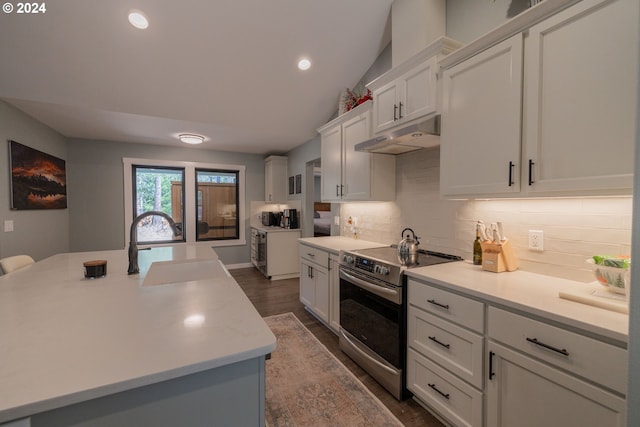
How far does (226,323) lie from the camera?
0.94 m

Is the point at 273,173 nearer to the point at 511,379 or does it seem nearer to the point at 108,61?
the point at 108,61

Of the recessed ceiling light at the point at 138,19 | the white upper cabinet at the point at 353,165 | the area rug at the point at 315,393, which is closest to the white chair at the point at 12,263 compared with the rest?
the area rug at the point at 315,393

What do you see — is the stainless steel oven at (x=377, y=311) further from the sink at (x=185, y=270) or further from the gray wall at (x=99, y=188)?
the gray wall at (x=99, y=188)

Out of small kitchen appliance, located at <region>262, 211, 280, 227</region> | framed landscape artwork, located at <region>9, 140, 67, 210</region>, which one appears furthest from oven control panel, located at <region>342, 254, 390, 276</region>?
framed landscape artwork, located at <region>9, 140, 67, 210</region>

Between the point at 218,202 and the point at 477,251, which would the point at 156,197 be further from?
the point at 477,251

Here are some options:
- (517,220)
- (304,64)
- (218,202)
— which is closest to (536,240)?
(517,220)

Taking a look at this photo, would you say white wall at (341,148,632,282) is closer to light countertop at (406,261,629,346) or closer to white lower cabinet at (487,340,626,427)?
light countertop at (406,261,629,346)

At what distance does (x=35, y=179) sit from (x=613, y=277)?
5265 mm

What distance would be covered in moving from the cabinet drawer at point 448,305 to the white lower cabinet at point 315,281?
116 centimetres

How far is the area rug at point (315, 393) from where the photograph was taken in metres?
1.68

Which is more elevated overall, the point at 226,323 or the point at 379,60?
the point at 379,60

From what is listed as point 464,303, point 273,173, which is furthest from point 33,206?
point 464,303

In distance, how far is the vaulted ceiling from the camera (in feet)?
7.70

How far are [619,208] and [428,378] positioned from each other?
1.38 meters
